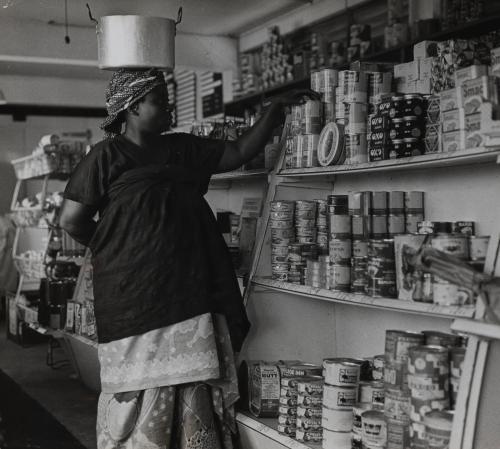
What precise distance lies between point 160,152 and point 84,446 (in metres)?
1.95

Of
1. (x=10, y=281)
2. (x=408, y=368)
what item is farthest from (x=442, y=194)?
(x=10, y=281)

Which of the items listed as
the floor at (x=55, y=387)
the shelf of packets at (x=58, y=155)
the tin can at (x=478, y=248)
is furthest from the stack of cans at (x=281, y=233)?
the shelf of packets at (x=58, y=155)

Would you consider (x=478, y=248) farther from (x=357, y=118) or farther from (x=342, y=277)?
(x=357, y=118)

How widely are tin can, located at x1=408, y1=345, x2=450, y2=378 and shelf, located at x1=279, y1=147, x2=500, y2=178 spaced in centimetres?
58

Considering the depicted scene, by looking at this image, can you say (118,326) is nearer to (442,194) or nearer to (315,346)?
(315,346)

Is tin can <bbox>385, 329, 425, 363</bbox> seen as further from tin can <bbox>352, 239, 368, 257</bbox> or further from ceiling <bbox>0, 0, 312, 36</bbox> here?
ceiling <bbox>0, 0, 312, 36</bbox>

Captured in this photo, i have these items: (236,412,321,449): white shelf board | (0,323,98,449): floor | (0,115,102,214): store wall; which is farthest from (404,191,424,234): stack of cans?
(0,115,102,214): store wall

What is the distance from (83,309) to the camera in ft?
16.8

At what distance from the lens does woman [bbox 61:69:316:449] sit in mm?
2930

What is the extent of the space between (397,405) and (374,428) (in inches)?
6.3

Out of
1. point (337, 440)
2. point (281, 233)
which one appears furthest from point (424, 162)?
point (337, 440)

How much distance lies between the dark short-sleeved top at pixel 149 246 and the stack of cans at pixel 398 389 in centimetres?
79

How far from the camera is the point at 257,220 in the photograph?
11.4 feet

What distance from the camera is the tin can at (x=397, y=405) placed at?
7.78 ft
